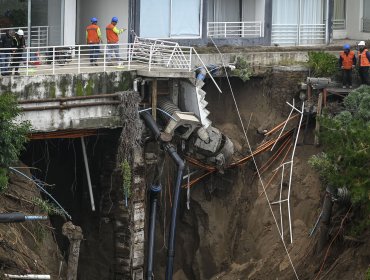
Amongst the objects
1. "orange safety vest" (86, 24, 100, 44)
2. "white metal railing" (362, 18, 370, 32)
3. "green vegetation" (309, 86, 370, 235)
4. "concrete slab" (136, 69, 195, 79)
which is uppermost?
"white metal railing" (362, 18, 370, 32)

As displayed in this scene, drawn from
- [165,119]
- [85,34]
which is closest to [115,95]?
[165,119]

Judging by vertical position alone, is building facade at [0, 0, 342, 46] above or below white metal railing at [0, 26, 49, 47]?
above

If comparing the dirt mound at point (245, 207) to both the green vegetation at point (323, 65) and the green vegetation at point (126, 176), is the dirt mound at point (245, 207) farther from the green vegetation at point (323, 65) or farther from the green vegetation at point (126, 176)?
the green vegetation at point (126, 176)

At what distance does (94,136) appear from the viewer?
102 feet

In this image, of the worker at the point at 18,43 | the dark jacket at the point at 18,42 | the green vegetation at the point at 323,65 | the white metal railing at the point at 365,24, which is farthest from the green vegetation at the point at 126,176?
the white metal railing at the point at 365,24

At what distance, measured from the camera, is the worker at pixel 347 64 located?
31203 mm

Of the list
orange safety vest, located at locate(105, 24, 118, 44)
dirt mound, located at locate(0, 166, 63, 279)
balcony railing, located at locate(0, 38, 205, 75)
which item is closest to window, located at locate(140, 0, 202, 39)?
balcony railing, located at locate(0, 38, 205, 75)

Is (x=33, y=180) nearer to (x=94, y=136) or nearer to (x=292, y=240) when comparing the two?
(x=94, y=136)

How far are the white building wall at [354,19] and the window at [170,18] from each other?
766 centimetres

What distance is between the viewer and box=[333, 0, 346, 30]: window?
38916 mm

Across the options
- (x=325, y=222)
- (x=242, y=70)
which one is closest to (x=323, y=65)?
(x=242, y=70)

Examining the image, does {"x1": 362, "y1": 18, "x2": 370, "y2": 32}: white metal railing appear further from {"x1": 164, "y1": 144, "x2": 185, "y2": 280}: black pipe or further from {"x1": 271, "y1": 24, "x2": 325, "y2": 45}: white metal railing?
{"x1": 164, "y1": 144, "x2": 185, "y2": 280}: black pipe

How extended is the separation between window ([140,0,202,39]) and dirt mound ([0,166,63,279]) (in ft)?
21.4

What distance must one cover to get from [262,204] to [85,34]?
705 cm
